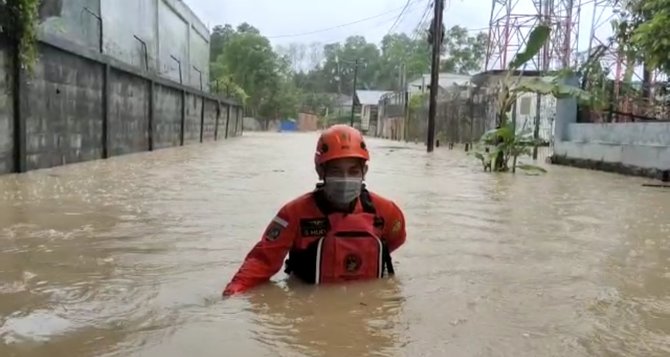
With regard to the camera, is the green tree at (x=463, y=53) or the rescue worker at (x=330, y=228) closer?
the rescue worker at (x=330, y=228)

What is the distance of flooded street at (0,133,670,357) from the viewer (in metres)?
2.85

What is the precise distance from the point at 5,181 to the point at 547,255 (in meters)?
7.24

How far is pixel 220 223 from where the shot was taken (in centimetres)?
611

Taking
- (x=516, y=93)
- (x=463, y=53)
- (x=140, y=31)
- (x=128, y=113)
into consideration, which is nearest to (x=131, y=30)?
(x=140, y=31)

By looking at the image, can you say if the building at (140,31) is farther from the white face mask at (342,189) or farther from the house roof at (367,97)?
the house roof at (367,97)

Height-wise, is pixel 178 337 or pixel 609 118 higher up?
pixel 609 118

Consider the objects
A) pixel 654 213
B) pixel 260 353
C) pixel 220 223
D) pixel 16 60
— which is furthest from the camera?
pixel 16 60

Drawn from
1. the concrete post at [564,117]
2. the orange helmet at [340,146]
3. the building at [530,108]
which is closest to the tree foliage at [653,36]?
the concrete post at [564,117]

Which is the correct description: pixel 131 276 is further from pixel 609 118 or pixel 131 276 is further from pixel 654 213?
pixel 609 118

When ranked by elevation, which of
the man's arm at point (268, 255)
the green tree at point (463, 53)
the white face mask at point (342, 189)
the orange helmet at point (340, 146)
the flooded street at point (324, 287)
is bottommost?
the flooded street at point (324, 287)

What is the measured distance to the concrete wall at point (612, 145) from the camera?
42.6ft

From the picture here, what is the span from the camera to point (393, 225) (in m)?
3.88

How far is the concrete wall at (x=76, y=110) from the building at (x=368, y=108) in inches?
1662

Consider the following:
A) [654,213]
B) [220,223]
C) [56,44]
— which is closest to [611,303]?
[220,223]
